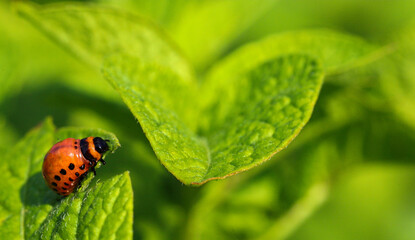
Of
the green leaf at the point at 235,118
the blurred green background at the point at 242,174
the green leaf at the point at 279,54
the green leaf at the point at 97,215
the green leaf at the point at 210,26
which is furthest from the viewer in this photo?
the green leaf at the point at 210,26

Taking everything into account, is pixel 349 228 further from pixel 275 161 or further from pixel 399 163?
pixel 275 161

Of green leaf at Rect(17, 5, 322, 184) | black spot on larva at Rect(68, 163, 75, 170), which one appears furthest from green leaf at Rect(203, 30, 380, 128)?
black spot on larva at Rect(68, 163, 75, 170)

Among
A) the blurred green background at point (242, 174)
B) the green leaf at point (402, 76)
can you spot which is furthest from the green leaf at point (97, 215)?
the green leaf at point (402, 76)

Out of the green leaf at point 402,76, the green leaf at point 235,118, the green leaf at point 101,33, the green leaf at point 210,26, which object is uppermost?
the green leaf at point 101,33

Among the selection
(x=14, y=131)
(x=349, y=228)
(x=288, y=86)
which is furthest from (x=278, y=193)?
(x=14, y=131)

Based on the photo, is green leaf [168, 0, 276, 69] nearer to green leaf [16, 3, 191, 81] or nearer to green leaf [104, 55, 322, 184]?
green leaf [16, 3, 191, 81]

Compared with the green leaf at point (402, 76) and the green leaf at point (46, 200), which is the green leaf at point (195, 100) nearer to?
the green leaf at point (46, 200)
